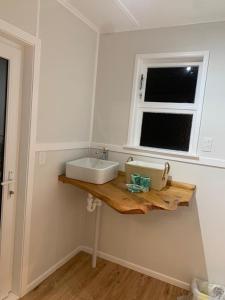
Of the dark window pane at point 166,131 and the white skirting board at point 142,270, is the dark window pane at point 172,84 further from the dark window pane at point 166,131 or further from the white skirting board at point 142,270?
the white skirting board at point 142,270

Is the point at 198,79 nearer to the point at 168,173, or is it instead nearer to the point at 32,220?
the point at 168,173

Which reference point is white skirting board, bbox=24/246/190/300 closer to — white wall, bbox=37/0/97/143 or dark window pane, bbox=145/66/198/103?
white wall, bbox=37/0/97/143

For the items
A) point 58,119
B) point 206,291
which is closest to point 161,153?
point 58,119

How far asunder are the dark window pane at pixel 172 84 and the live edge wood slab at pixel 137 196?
32.1 inches

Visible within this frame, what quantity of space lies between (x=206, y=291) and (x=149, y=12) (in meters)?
2.40

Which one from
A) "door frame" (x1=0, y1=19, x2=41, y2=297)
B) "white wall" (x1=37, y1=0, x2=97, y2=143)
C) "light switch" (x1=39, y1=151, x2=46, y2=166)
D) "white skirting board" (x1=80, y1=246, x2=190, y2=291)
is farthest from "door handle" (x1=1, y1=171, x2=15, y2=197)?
"white skirting board" (x1=80, y1=246, x2=190, y2=291)

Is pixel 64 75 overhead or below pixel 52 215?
overhead

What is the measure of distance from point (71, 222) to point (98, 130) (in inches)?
39.8

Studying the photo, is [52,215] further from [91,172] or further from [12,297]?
[12,297]

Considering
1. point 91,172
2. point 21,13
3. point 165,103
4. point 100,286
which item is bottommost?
point 100,286

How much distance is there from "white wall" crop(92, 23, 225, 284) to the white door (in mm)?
940

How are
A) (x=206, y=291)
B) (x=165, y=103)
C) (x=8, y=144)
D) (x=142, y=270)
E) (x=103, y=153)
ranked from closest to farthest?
(x=8, y=144) → (x=206, y=291) → (x=165, y=103) → (x=142, y=270) → (x=103, y=153)

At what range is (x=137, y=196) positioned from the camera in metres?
1.78

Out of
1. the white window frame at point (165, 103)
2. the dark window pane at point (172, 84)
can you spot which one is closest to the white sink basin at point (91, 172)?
the white window frame at point (165, 103)
